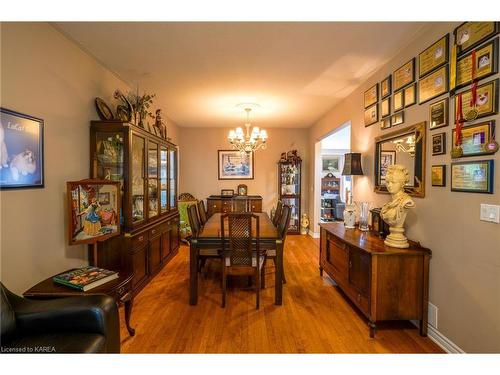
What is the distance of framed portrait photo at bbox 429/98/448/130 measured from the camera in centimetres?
179

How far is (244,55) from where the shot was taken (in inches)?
92.0

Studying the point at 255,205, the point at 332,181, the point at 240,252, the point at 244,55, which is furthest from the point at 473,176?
the point at 332,181

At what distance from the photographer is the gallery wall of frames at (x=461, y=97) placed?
4.80 ft

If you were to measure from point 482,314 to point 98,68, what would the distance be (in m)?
4.00

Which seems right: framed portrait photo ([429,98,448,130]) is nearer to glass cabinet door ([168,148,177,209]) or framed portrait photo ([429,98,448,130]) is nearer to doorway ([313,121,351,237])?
glass cabinet door ([168,148,177,209])

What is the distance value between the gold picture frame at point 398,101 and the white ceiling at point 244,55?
0.41 metres

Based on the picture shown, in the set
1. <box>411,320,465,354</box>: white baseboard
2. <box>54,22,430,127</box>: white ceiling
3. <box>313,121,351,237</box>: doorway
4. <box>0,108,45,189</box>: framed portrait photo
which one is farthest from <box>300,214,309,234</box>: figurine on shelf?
<box>0,108,45,189</box>: framed portrait photo

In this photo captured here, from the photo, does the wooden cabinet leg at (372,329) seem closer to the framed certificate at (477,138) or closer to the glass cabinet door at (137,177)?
the framed certificate at (477,138)

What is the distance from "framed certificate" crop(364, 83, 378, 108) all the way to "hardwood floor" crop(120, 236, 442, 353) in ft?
7.69

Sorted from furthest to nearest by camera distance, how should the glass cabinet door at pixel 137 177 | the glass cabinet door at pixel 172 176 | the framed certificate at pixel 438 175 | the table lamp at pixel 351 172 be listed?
the glass cabinet door at pixel 172 176, the table lamp at pixel 351 172, the glass cabinet door at pixel 137 177, the framed certificate at pixel 438 175

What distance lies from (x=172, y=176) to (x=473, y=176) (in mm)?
3791

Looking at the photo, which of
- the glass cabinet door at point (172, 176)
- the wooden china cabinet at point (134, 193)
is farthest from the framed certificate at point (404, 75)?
the glass cabinet door at point (172, 176)

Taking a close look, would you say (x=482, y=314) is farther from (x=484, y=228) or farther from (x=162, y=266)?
(x=162, y=266)

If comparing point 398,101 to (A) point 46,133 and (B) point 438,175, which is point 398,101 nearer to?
(B) point 438,175
